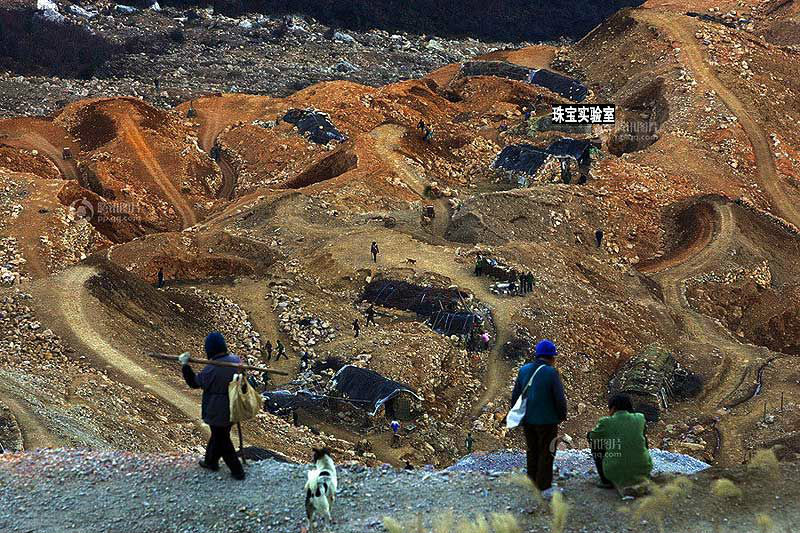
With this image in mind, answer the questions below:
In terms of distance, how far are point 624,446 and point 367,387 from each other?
39.3 feet

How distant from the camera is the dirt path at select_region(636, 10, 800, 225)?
36.5 m

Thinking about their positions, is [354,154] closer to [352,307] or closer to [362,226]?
[362,226]

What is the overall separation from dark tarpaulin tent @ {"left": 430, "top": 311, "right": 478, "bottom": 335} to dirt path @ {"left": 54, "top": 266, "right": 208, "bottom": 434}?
6.72m

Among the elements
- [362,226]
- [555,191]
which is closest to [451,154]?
[555,191]

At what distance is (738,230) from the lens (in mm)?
32062

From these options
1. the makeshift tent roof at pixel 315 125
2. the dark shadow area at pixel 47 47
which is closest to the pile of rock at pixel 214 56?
the dark shadow area at pixel 47 47

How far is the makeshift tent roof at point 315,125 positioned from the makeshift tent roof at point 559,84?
39.3ft

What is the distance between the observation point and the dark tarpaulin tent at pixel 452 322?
23814mm

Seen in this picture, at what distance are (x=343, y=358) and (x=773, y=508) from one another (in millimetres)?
13575

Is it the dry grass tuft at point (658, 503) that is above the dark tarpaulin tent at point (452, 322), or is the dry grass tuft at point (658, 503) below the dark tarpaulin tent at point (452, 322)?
below

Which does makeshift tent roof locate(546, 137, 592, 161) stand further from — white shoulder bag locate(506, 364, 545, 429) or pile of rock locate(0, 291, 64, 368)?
white shoulder bag locate(506, 364, 545, 429)

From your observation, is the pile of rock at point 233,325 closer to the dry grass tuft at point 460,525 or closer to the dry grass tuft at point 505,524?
the dry grass tuft at point 460,525
